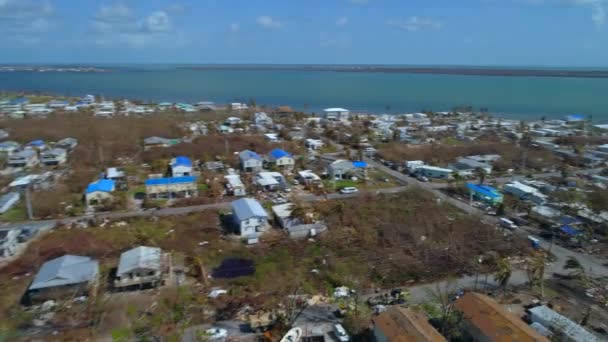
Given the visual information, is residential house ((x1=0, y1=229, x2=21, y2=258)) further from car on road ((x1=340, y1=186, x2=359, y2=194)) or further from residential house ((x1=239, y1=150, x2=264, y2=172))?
car on road ((x1=340, y1=186, x2=359, y2=194))

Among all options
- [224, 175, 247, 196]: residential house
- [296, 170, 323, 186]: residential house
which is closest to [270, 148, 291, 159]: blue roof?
[296, 170, 323, 186]: residential house

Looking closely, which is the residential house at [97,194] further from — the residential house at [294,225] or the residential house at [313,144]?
the residential house at [313,144]

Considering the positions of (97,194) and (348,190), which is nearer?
(97,194)

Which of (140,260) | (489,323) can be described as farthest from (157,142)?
(489,323)

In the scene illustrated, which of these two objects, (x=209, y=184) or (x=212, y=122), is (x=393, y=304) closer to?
(x=209, y=184)

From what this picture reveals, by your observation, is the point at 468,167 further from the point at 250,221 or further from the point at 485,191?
the point at 250,221

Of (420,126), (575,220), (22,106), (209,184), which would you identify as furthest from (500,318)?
(22,106)

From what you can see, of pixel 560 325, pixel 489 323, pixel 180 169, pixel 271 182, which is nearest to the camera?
pixel 489 323
